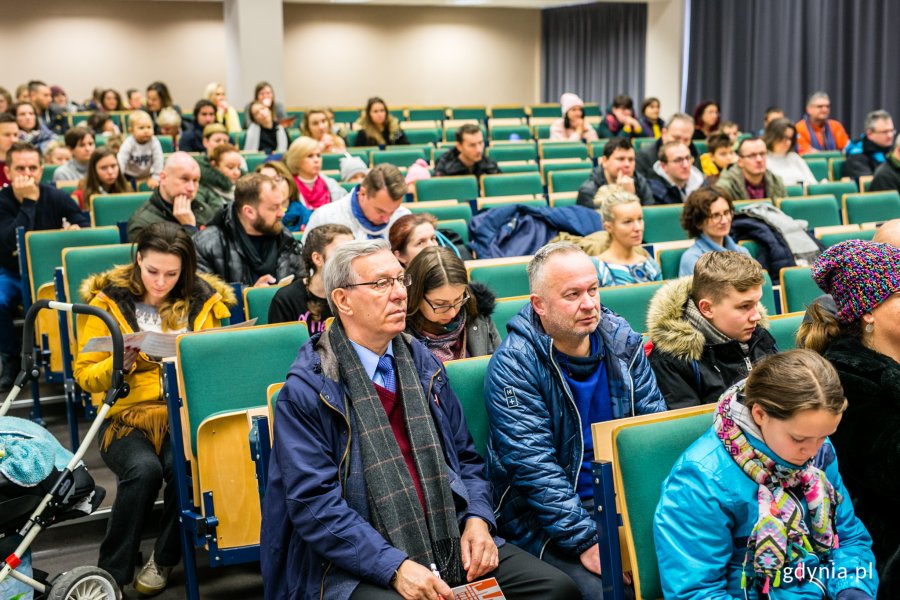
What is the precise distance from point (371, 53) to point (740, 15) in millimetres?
7089

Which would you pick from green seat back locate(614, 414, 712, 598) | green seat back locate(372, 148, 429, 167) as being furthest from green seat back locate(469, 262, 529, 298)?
green seat back locate(372, 148, 429, 167)

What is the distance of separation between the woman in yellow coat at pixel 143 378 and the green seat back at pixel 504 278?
110 cm

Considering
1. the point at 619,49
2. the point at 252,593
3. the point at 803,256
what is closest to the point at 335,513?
the point at 252,593

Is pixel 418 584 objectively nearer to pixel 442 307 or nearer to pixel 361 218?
pixel 442 307

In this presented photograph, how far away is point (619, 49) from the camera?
55.3ft

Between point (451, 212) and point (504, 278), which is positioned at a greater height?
point (451, 212)

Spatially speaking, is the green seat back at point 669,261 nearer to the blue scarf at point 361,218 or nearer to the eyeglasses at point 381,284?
the blue scarf at point 361,218

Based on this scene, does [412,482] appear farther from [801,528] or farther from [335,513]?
[801,528]

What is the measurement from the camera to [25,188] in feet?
17.6

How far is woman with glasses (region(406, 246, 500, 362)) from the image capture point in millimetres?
2906

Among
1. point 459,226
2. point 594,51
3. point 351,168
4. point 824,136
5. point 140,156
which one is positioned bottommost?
point 459,226

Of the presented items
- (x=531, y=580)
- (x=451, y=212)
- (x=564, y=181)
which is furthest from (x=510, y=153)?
(x=531, y=580)

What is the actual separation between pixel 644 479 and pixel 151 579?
1.82 metres

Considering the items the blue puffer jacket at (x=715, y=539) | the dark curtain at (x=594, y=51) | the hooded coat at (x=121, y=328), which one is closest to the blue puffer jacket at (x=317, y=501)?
the blue puffer jacket at (x=715, y=539)
